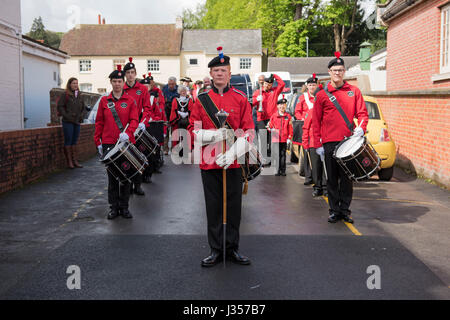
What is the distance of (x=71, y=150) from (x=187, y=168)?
9.31ft

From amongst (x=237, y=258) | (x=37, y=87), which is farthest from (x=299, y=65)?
(x=237, y=258)

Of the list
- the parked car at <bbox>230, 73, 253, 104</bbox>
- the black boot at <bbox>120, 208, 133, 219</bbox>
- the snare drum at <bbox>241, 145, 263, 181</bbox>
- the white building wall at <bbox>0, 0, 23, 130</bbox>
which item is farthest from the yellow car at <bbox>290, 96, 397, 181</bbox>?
the parked car at <bbox>230, 73, 253, 104</bbox>

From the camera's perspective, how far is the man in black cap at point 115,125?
7879 millimetres

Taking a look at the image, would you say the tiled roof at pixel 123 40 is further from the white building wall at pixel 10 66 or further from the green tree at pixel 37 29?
the green tree at pixel 37 29

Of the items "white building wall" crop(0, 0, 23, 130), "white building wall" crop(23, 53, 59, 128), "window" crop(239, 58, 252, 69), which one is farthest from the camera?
"window" crop(239, 58, 252, 69)

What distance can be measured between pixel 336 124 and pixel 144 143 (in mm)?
3239

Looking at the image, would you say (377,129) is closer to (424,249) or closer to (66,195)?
(424,249)

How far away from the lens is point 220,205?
5766 millimetres

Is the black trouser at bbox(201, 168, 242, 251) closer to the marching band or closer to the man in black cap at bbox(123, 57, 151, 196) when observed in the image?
the marching band

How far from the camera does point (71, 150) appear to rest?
516 inches

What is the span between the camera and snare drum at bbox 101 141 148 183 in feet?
24.9

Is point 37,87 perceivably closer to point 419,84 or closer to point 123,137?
point 419,84

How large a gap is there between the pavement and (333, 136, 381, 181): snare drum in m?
0.72
